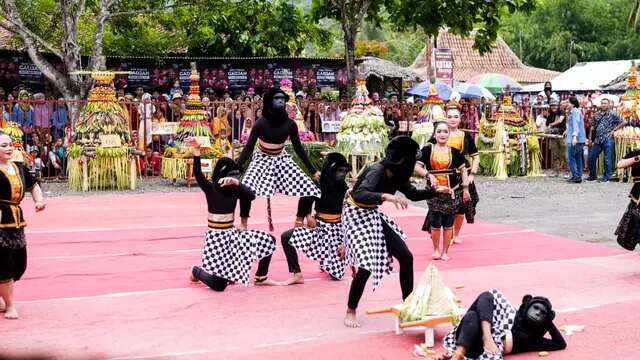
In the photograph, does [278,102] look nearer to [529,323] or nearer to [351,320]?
[351,320]

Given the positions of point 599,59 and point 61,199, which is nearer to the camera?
point 61,199

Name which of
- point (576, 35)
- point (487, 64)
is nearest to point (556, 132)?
point (487, 64)

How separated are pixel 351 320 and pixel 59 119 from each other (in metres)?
14.8

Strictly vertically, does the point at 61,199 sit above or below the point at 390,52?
below

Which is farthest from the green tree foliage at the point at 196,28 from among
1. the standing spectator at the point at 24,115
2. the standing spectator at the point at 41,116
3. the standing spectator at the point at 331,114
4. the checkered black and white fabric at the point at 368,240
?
the checkered black and white fabric at the point at 368,240

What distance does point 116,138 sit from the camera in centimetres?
1884

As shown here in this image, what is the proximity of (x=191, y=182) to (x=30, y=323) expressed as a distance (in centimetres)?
1222

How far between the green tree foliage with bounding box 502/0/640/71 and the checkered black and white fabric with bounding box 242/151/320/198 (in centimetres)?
4660

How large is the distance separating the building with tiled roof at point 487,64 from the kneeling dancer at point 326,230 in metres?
35.3

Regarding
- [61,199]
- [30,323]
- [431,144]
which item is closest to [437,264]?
[431,144]

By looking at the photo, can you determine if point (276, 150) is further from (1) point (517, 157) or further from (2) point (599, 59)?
(2) point (599, 59)

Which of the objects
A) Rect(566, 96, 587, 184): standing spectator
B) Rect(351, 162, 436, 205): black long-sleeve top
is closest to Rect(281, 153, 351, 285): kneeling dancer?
Rect(351, 162, 436, 205): black long-sleeve top

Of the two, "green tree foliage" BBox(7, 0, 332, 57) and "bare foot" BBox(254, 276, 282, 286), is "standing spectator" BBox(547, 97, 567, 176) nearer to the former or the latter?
"green tree foliage" BBox(7, 0, 332, 57)

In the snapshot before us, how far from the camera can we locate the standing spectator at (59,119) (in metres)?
20.7
